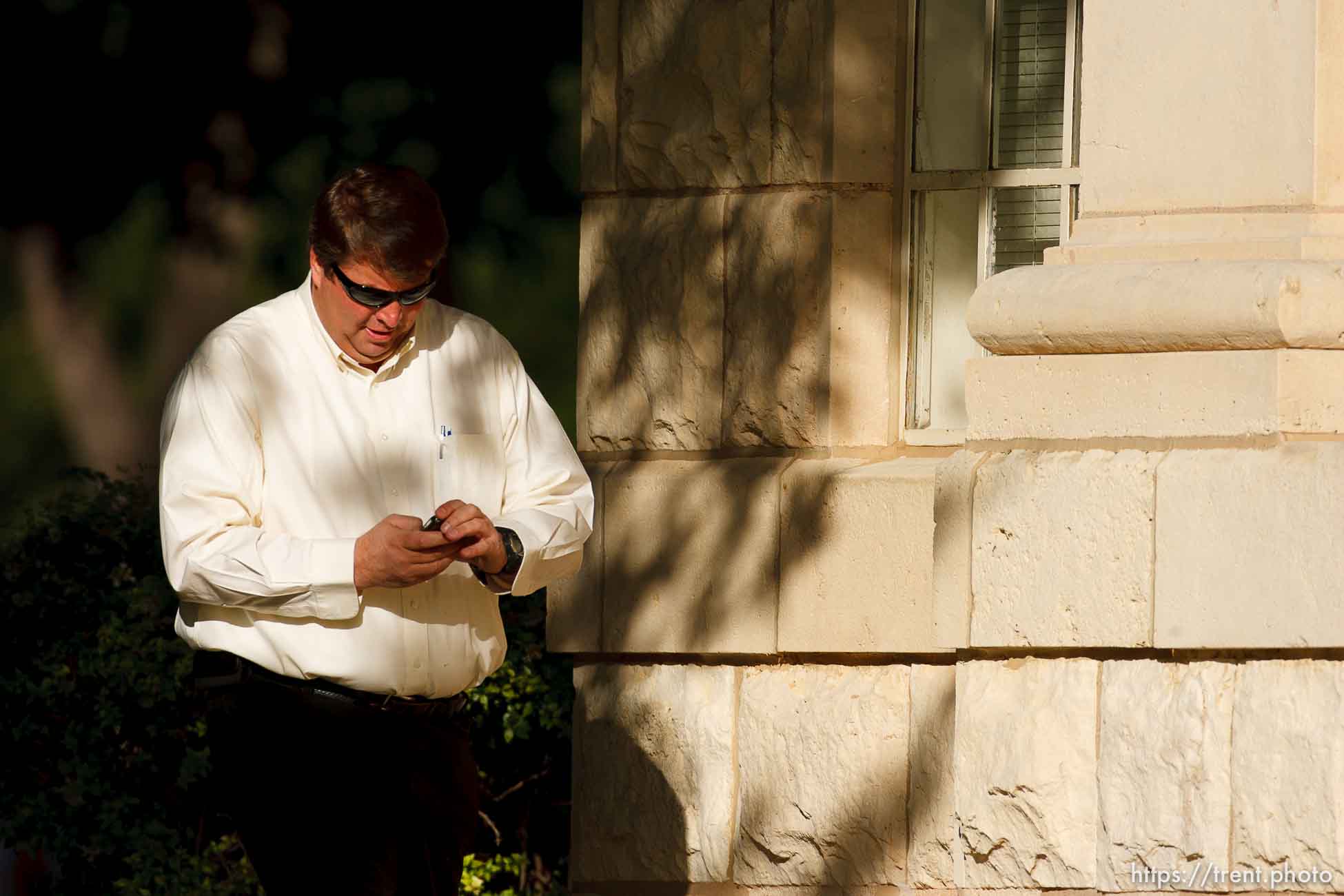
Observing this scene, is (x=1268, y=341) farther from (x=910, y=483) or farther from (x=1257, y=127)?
(x=910, y=483)

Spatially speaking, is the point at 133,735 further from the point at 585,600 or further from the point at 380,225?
the point at 380,225

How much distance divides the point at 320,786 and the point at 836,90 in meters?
2.28

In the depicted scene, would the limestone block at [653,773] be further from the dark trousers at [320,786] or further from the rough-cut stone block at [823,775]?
the dark trousers at [320,786]

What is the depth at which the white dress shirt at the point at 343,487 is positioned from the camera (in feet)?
12.6

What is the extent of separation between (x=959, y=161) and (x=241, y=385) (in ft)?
7.00

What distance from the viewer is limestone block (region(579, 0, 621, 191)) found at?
5559 millimetres

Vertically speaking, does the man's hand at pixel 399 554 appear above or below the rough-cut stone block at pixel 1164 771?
above

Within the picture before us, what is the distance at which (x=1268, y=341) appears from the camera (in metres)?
4.09

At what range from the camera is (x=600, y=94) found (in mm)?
5578

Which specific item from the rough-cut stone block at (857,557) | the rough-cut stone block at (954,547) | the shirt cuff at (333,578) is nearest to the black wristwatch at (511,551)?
the shirt cuff at (333,578)

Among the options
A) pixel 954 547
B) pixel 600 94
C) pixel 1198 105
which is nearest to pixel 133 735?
pixel 600 94

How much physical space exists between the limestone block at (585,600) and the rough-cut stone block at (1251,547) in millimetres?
1738

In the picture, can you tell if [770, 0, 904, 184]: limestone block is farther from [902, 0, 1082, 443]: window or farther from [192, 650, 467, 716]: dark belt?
[192, 650, 467, 716]: dark belt

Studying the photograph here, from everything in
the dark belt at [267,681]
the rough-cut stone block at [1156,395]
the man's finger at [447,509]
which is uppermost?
the rough-cut stone block at [1156,395]
